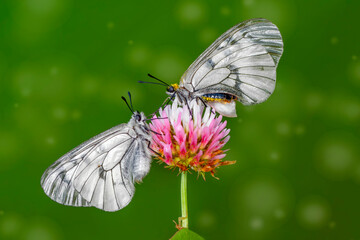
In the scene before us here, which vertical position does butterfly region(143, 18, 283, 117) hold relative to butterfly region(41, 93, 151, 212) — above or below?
above

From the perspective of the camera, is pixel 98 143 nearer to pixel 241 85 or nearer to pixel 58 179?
pixel 58 179

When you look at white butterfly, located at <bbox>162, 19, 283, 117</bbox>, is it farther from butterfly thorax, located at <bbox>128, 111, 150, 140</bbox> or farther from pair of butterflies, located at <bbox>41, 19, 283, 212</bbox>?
butterfly thorax, located at <bbox>128, 111, 150, 140</bbox>

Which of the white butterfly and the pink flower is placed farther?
the white butterfly

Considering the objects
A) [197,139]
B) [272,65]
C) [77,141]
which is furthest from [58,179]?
[272,65]

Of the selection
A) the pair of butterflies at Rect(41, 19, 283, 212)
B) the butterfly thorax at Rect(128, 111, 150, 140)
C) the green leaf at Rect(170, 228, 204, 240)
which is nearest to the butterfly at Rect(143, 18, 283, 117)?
the pair of butterflies at Rect(41, 19, 283, 212)

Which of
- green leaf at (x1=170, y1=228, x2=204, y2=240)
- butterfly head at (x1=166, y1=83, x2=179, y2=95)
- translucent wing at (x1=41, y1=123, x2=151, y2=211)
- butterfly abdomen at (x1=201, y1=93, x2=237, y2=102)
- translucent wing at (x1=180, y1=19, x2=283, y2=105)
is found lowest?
green leaf at (x1=170, y1=228, x2=204, y2=240)

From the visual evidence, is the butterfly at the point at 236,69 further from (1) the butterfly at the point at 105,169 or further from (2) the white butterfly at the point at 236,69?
(1) the butterfly at the point at 105,169
